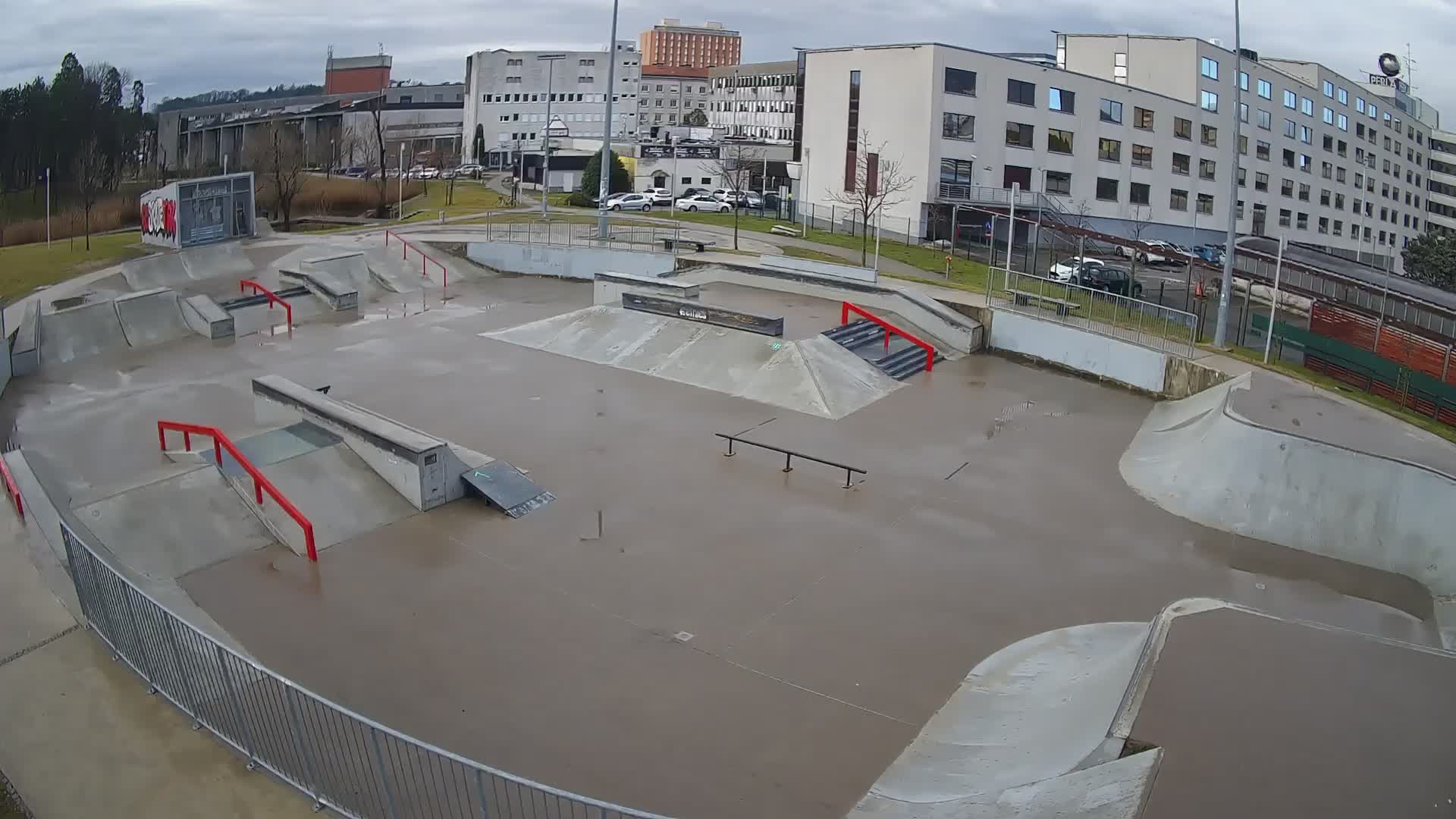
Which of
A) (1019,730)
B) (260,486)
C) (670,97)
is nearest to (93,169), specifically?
(260,486)

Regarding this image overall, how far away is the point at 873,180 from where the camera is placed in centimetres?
4375

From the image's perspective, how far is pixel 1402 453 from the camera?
16.1 metres

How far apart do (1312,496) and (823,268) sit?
710 inches

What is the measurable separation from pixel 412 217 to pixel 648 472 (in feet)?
119

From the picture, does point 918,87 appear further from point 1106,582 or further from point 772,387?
point 1106,582

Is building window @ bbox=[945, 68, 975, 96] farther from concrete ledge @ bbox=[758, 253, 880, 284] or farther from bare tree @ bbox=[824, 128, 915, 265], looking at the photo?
concrete ledge @ bbox=[758, 253, 880, 284]

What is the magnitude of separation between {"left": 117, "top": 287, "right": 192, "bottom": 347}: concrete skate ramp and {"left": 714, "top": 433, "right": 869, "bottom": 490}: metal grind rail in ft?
54.1

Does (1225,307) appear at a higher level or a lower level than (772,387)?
higher

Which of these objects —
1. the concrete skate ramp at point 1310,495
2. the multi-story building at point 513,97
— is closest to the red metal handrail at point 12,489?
the concrete skate ramp at point 1310,495

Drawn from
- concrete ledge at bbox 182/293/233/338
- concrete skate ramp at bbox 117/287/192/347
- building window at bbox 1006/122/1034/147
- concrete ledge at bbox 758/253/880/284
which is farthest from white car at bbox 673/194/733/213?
Result: concrete skate ramp at bbox 117/287/192/347

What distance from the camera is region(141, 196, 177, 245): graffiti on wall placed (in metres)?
34.1

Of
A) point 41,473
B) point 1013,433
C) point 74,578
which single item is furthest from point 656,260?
point 74,578

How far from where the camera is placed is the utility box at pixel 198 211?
34094 mm

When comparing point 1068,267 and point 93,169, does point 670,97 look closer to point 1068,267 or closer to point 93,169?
point 93,169
